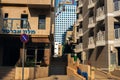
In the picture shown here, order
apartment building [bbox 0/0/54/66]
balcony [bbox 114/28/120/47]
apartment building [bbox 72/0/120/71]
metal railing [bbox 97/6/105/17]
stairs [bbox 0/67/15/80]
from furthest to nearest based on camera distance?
1. metal railing [bbox 97/6/105/17]
2. apartment building [bbox 72/0/120/71]
3. balcony [bbox 114/28/120/47]
4. apartment building [bbox 0/0/54/66]
5. stairs [bbox 0/67/15/80]

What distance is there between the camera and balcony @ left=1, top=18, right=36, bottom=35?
2489cm

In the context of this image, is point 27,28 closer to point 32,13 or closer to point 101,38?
point 32,13

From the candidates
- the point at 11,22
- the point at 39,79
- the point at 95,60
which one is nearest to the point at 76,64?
the point at 39,79

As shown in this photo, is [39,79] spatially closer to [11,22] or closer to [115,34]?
[11,22]

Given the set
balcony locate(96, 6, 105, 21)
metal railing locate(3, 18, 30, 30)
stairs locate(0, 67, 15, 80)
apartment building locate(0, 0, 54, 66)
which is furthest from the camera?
balcony locate(96, 6, 105, 21)

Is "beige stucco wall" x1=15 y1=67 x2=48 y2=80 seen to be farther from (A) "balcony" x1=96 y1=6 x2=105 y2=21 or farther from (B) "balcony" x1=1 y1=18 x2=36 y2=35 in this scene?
(A) "balcony" x1=96 y1=6 x2=105 y2=21

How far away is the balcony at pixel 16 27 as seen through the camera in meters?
24.9

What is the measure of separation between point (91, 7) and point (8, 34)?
2034 centimetres

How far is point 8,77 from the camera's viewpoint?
67.5 feet

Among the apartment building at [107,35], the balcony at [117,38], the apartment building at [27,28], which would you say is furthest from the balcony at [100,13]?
the apartment building at [27,28]

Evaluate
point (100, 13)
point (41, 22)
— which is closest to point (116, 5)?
point (100, 13)

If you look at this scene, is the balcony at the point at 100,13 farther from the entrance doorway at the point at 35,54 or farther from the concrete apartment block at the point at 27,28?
the entrance doorway at the point at 35,54

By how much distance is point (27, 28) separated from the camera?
25.6 metres

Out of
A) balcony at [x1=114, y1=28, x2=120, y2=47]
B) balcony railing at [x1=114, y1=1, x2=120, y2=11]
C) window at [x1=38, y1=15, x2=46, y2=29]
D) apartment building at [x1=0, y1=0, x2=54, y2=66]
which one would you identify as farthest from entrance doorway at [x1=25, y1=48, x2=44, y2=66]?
balcony railing at [x1=114, y1=1, x2=120, y2=11]
